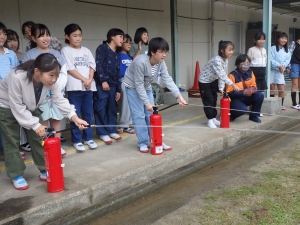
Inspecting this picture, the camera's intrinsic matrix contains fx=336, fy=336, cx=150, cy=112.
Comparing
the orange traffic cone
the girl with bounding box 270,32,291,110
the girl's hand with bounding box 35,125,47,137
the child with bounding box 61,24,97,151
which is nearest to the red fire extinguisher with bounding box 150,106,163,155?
the child with bounding box 61,24,97,151

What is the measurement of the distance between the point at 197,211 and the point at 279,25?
1274 centimetres

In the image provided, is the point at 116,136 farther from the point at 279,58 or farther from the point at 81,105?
the point at 279,58

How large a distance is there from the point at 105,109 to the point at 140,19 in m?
4.14

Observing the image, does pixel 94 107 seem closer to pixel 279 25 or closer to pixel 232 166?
pixel 232 166

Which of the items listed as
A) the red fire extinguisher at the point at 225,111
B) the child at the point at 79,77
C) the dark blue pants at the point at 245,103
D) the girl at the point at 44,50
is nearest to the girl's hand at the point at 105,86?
the child at the point at 79,77

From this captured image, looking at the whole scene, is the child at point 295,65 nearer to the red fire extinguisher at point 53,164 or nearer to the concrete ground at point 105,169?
the concrete ground at point 105,169

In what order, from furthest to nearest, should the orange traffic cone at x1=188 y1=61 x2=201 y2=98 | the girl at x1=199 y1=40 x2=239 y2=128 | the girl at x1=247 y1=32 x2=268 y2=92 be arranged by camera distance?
the orange traffic cone at x1=188 y1=61 x2=201 y2=98 < the girl at x1=247 y1=32 x2=268 y2=92 < the girl at x1=199 y1=40 x2=239 y2=128

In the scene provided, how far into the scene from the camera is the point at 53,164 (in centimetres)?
325

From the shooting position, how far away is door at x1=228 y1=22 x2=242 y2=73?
39.7ft

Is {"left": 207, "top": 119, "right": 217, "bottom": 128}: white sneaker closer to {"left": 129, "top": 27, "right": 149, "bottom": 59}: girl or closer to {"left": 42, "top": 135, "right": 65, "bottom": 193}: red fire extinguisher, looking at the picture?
{"left": 129, "top": 27, "right": 149, "bottom": 59}: girl

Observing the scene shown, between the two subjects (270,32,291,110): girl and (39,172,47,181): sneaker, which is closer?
(39,172,47,181): sneaker

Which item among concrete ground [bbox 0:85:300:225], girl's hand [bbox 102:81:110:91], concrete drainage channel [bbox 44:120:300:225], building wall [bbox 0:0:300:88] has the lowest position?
concrete drainage channel [bbox 44:120:300:225]

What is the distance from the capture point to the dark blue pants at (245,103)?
6070 mm

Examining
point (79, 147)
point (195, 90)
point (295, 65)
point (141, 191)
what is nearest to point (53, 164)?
point (141, 191)
